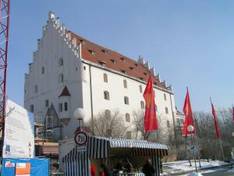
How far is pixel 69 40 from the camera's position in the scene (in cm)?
6081

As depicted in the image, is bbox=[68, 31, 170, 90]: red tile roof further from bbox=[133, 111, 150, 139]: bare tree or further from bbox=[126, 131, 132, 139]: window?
bbox=[126, 131, 132, 139]: window

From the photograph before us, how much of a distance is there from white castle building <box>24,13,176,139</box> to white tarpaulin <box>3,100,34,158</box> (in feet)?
92.4

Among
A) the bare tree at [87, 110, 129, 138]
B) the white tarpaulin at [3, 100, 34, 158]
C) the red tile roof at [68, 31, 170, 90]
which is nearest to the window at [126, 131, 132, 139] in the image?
the bare tree at [87, 110, 129, 138]

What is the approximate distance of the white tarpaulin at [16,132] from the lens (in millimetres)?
23792

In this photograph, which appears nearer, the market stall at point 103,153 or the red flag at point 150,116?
the market stall at point 103,153

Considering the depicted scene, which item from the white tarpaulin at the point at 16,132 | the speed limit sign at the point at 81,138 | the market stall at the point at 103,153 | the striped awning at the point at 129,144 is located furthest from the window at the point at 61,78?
the speed limit sign at the point at 81,138

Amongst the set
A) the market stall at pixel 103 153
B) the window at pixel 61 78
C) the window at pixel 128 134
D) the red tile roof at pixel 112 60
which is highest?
the red tile roof at pixel 112 60

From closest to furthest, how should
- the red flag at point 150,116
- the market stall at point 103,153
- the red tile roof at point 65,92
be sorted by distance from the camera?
the market stall at point 103,153 < the red flag at point 150,116 < the red tile roof at point 65,92

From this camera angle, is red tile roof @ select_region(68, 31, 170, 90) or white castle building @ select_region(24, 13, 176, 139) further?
red tile roof @ select_region(68, 31, 170, 90)

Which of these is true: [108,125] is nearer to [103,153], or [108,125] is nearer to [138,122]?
[138,122]

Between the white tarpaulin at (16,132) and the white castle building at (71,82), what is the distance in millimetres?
28169

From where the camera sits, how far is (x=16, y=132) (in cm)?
2456

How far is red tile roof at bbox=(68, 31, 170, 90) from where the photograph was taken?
62984 millimetres

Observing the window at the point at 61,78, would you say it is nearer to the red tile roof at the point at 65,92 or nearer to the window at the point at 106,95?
the red tile roof at the point at 65,92
